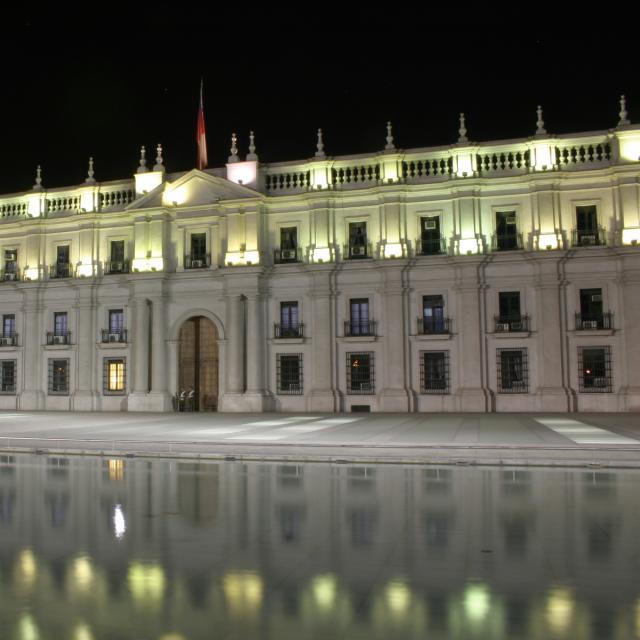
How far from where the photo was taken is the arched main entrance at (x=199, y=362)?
39031 millimetres

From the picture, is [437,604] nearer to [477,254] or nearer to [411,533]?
[411,533]

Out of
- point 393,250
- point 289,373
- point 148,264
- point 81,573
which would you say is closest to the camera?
point 81,573

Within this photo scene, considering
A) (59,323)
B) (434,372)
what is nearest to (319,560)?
(434,372)

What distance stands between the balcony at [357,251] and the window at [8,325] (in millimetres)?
20466

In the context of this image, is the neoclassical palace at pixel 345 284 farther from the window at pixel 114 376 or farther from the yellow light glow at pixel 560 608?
the yellow light glow at pixel 560 608

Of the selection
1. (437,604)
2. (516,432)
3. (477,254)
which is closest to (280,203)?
(477,254)

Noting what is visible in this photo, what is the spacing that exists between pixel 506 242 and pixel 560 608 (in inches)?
1185

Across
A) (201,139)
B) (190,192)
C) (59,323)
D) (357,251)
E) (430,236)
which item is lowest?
(59,323)

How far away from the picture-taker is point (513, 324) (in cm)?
3459

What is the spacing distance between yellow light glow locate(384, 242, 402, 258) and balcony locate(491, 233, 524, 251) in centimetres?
445

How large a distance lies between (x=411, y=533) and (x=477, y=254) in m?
26.4

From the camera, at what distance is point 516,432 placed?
76.5 ft

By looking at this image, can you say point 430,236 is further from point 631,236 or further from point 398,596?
point 398,596

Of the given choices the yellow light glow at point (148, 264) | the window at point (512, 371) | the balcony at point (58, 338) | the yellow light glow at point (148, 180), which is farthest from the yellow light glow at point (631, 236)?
the balcony at point (58, 338)
